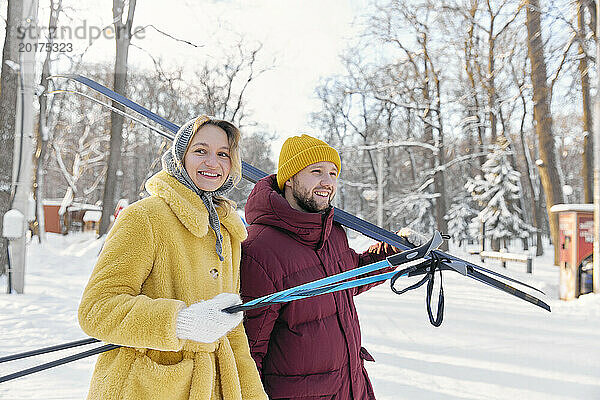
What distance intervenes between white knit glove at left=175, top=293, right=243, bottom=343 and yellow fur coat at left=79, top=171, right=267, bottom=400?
0.03 metres

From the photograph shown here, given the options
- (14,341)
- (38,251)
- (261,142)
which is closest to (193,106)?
(261,142)

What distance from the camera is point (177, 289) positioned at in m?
1.65

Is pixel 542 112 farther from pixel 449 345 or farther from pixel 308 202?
pixel 308 202

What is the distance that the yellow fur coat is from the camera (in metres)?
1.47

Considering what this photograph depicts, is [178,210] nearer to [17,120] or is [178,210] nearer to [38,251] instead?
[17,120]

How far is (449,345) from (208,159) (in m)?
4.37

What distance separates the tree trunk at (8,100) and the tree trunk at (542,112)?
10.5 m

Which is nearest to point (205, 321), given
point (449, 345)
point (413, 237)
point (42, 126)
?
point (413, 237)

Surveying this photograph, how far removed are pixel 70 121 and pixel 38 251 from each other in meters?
19.2

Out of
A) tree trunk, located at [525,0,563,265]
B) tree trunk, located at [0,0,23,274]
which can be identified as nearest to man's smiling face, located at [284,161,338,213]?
tree trunk, located at [0,0,23,274]

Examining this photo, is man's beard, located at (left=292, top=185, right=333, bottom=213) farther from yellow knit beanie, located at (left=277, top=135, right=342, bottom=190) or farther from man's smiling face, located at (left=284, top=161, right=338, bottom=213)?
yellow knit beanie, located at (left=277, top=135, right=342, bottom=190)

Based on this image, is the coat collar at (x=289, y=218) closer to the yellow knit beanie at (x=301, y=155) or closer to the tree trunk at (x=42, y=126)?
the yellow knit beanie at (x=301, y=155)

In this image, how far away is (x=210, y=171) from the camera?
1.84 m

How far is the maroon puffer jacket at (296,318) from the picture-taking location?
2.07m
